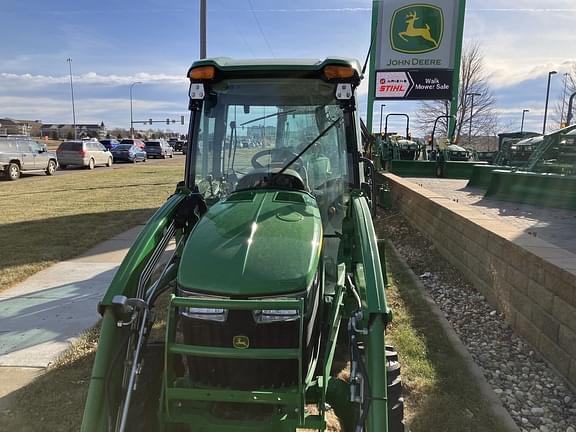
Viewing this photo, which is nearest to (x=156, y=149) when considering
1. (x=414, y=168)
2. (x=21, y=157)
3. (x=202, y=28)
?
(x=21, y=157)

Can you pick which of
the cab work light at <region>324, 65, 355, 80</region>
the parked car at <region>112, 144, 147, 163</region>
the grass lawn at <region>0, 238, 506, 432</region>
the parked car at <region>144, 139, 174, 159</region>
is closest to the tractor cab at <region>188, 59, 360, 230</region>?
the cab work light at <region>324, 65, 355, 80</region>

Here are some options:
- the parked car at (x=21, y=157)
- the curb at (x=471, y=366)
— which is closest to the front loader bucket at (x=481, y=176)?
the curb at (x=471, y=366)

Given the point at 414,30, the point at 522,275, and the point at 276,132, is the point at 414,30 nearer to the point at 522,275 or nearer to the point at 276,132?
the point at 522,275

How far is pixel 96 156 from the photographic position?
30.2 meters

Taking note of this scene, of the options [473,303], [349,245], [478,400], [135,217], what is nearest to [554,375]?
[478,400]

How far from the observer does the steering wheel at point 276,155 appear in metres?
3.58

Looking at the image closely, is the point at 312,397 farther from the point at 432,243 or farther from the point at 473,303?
the point at 432,243

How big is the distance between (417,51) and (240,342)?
1728 cm

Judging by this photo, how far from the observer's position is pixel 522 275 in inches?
170

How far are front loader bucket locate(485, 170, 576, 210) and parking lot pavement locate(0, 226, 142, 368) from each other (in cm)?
738

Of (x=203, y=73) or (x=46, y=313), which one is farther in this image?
(x=46, y=313)

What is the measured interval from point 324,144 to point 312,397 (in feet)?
Result: 6.06

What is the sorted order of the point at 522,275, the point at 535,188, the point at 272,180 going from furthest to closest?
the point at 535,188 → the point at 522,275 → the point at 272,180

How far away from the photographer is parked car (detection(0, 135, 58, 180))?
68.4ft
